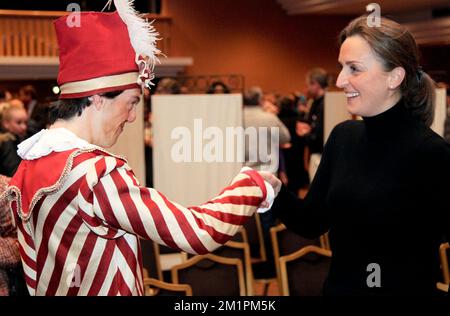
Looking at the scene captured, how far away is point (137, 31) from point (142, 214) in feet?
1.69

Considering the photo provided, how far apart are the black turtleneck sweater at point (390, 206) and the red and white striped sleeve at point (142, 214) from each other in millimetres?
470

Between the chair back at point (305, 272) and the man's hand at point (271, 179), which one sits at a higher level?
the man's hand at point (271, 179)

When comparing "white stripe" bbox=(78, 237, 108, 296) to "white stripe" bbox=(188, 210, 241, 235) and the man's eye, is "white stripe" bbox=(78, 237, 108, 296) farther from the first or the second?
the man's eye

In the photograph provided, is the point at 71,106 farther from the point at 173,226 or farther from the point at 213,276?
the point at 213,276

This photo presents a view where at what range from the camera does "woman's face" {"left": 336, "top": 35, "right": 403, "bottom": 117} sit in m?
1.97

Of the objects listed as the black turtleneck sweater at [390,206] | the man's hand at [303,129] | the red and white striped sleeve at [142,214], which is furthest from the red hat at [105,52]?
the man's hand at [303,129]

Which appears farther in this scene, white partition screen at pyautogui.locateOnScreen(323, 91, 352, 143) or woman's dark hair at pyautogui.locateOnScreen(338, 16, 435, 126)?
white partition screen at pyautogui.locateOnScreen(323, 91, 352, 143)

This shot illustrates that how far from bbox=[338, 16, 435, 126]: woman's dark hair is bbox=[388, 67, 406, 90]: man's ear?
0.04ft

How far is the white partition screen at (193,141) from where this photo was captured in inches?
193

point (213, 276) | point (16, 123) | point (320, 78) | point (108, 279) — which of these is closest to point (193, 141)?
→ point (213, 276)

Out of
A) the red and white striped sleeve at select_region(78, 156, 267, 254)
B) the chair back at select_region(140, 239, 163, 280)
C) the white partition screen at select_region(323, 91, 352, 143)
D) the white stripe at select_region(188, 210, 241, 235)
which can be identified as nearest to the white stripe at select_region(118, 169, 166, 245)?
the red and white striped sleeve at select_region(78, 156, 267, 254)

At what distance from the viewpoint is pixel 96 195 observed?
159 cm

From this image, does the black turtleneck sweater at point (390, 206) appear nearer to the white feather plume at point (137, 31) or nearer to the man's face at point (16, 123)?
the white feather plume at point (137, 31)
